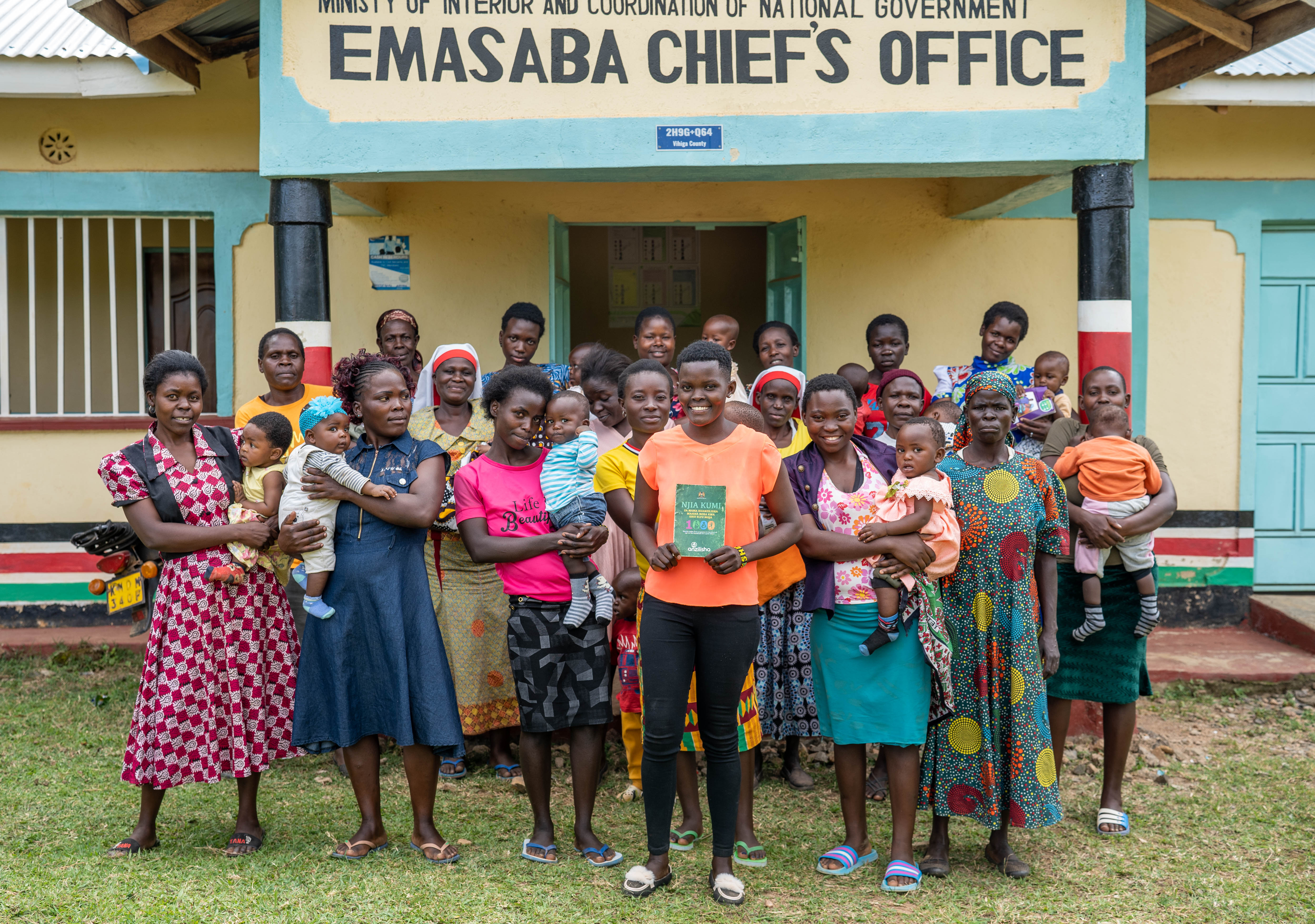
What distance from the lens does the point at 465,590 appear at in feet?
14.4

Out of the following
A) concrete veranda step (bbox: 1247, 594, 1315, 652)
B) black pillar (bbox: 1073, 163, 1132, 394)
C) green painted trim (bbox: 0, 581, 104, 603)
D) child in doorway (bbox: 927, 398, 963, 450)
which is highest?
black pillar (bbox: 1073, 163, 1132, 394)

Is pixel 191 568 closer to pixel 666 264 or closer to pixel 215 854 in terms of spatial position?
pixel 215 854

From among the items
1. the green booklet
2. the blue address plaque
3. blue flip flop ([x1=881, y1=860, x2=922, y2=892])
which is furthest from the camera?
the blue address plaque

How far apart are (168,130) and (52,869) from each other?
15.6 feet

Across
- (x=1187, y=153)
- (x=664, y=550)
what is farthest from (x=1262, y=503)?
(x=664, y=550)

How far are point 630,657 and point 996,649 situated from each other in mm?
1273

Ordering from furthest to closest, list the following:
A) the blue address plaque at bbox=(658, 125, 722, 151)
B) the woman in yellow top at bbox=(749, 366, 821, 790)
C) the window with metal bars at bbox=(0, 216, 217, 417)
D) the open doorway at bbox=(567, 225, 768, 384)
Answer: the open doorway at bbox=(567, 225, 768, 384), the window with metal bars at bbox=(0, 216, 217, 417), the blue address plaque at bbox=(658, 125, 722, 151), the woman in yellow top at bbox=(749, 366, 821, 790)

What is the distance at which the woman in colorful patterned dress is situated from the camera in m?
3.50

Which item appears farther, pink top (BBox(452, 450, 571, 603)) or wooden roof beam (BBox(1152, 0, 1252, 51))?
wooden roof beam (BBox(1152, 0, 1252, 51))

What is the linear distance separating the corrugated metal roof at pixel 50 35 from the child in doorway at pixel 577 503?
3850 mm

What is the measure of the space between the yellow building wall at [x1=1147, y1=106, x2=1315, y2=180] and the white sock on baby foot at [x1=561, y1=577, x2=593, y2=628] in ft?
17.4

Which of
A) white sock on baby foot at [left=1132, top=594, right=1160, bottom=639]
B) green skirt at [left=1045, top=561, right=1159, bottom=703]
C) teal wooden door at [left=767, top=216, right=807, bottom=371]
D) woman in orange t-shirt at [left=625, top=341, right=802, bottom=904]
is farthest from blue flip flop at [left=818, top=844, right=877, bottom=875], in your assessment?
teal wooden door at [left=767, top=216, right=807, bottom=371]

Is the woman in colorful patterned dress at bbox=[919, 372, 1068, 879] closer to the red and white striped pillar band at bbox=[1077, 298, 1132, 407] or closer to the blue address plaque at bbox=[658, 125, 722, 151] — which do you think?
the red and white striped pillar band at bbox=[1077, 298, 1132, 407]

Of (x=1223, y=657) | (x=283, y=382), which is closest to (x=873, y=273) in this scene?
(x=1223, y=657)
